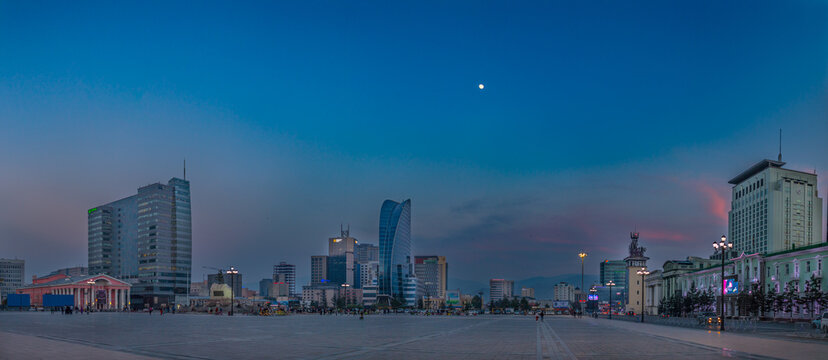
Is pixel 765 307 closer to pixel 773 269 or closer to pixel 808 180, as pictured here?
pixel 773 269

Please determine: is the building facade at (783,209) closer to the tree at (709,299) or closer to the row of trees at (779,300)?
the tree at (709,299)

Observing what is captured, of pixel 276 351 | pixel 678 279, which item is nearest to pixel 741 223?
pixel 678 279

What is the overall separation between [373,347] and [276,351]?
177 inches

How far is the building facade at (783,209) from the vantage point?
159 meters

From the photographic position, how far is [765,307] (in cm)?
7212

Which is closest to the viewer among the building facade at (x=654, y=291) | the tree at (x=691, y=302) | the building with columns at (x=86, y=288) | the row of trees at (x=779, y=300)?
the row of trees at (x=779, y=300)

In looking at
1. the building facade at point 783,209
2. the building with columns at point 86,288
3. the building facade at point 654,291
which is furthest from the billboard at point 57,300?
the building facade at point 783,209

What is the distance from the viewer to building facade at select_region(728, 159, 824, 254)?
6245 inches

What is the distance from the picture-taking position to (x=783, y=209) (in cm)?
15925

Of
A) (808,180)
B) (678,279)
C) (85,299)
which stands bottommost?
(85,299)

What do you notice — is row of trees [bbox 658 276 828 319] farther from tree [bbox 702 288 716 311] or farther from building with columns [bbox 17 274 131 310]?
building with columns [bbox 17 274 131 310]

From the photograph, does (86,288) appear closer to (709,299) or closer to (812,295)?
(709,299)

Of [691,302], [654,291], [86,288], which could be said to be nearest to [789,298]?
[691,302]

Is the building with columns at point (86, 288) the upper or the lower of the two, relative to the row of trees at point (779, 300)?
lower
